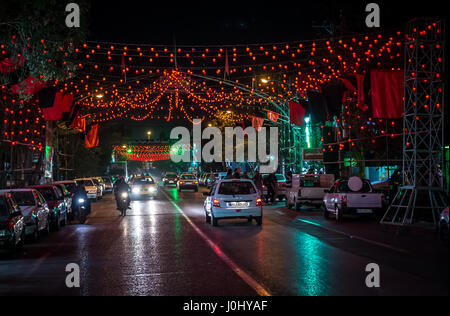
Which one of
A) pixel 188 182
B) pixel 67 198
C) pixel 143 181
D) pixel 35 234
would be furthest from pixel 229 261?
pixel 188 182

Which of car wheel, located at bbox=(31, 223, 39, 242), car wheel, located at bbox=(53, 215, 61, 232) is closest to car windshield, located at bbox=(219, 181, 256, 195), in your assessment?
car wheel, located at bbox=(53, 215, 61, 232)

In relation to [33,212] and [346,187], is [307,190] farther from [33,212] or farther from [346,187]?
[33,212]

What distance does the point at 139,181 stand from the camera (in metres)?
39.0

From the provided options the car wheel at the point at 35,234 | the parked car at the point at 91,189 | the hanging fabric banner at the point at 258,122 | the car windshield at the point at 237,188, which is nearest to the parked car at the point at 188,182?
the hanging fabric banner at the point at 258,122

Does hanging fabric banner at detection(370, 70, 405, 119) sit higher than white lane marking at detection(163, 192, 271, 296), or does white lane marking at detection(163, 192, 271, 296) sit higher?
hanging fabric banner at detection(370, 70, 405, 119)

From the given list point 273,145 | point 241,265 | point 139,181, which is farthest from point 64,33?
point 273,145

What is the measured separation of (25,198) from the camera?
16.6 meters

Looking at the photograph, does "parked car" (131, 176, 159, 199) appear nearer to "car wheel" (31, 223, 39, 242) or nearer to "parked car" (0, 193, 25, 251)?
"car wheel" (31, 223, 39, 242)

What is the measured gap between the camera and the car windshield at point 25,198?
1620 centimetres

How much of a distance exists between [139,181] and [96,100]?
731 centimetres

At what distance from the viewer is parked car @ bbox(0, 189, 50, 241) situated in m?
14.8

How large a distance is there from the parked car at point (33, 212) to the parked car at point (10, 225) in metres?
1.22

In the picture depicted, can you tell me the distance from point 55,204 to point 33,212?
12.2 feet

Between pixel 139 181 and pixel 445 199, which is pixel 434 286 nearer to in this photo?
pixel 445 199
